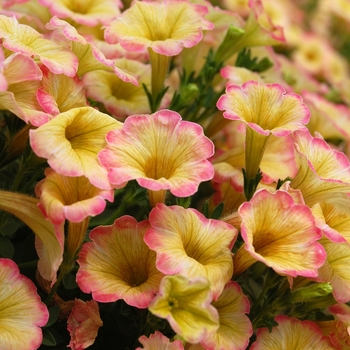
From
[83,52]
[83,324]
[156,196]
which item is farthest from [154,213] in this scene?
[83,52]

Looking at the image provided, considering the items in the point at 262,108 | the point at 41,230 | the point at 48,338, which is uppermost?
the point at 262,108

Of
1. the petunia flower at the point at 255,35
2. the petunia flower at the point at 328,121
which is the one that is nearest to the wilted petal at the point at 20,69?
the petunia flower at the point at 255,35

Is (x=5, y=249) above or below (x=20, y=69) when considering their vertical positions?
below

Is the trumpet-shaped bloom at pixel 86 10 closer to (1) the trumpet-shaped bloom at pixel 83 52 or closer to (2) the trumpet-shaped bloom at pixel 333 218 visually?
(1) the trumpet-shaped bloom at pixel 83 52

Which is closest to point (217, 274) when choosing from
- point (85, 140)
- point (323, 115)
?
point (85, 140)

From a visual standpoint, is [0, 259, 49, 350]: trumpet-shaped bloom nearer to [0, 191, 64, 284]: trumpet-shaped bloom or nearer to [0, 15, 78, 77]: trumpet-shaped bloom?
[0, 191, 64, 284]: trumpet-shaped bloom

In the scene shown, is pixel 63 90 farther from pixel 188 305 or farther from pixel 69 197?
pixel 188 305

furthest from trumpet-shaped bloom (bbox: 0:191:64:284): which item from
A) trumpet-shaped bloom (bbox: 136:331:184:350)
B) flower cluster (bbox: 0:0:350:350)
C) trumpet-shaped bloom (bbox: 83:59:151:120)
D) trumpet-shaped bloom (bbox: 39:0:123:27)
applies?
trumpet-shaped bloom (bbox: 39:0:123:27)
